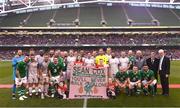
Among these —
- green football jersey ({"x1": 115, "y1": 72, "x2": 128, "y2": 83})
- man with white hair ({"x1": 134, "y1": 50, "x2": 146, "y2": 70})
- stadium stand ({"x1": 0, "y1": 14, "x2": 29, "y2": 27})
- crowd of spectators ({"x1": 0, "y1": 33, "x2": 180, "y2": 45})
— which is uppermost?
stadium stand ({"x1": 0, "y1": 14, "x2": 29, "y2": 27})

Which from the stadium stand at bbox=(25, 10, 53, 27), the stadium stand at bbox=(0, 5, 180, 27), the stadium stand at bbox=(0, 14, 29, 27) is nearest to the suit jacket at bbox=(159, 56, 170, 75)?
the stadium stand at bbox=(0, 5, 180, 27)

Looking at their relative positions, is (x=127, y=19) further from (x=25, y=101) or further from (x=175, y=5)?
(x=25, y=101)

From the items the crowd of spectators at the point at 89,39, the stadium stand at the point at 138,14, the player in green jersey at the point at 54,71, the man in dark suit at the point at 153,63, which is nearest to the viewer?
the player in green jersey at the point at 54,71

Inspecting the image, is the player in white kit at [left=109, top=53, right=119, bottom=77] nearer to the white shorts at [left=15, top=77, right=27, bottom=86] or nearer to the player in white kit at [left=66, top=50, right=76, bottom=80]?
the player in white kit at [left=66, top=50, right=76, bottom=80]

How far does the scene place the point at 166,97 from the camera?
15086mm

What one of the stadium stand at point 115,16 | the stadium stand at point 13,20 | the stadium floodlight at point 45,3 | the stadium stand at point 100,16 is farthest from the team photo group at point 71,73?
the stadium floodlight at point 45,3

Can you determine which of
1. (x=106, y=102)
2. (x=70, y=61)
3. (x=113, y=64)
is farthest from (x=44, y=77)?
(x=113, y=64)

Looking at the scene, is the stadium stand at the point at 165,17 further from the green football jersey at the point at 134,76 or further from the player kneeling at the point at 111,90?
the player kneeling at the point at 111,90

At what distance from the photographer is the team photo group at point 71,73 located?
14.8m

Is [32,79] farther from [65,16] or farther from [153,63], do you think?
[65,16]

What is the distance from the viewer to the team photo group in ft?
48.4

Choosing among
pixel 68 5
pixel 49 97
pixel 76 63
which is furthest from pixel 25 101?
pixel 68 5

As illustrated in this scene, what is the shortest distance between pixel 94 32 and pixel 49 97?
39026 mm

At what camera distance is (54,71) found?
A: 14.8 metres
